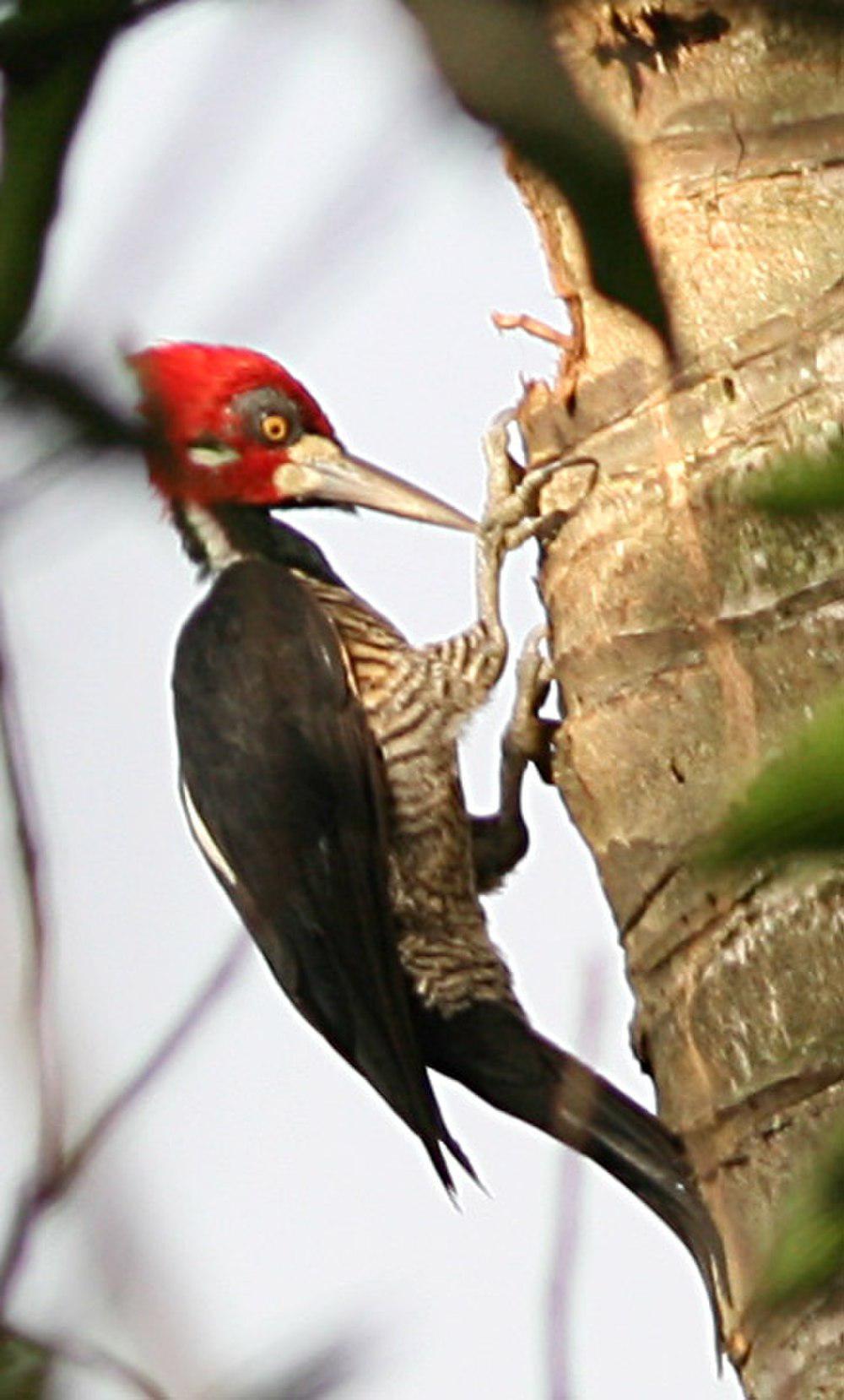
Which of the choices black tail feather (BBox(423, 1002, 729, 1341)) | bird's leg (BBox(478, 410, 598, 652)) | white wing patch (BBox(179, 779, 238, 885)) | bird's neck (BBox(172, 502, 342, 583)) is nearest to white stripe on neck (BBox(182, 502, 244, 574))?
bird's neck (BBox(172, 502, 342, 583))

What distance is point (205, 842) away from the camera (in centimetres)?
397

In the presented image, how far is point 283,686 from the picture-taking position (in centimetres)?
390

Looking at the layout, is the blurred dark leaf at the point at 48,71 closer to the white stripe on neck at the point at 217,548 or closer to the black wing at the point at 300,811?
the black wing at the point at 300,811

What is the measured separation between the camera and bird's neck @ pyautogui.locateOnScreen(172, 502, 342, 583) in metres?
4.29

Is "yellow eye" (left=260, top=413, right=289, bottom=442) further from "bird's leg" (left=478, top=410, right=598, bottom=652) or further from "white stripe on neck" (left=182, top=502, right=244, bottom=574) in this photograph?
"bird's leg" (left=478, top=410, right=598, bottom=652)

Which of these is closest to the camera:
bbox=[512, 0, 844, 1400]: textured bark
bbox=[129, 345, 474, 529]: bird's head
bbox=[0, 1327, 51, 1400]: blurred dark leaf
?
bbox=[0, 1327, 51, 1400]: blurred dark leaf

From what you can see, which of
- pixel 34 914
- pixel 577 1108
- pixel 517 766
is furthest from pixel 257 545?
pixel 34 914

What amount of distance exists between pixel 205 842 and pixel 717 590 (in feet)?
5.12

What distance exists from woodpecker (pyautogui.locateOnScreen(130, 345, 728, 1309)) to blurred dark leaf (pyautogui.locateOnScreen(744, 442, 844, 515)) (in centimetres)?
236

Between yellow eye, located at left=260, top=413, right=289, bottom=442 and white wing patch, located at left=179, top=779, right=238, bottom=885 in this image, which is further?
yellow eye, located at left=260, top=413, right=289, bottom=442

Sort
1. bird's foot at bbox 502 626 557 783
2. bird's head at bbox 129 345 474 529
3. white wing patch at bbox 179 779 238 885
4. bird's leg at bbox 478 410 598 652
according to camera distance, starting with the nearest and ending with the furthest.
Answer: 1. bird's leg at bbox 478 410 598 652
2. bird's foot at bbox 502 626 557 783
3. white wing patch at bbox 179 779 238 885
4. bird's head at bbox 129 345 474 529

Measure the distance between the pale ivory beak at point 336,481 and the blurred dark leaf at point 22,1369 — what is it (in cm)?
310

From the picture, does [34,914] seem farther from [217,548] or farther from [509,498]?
[217,548]

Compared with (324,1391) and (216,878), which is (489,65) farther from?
(216,878)
